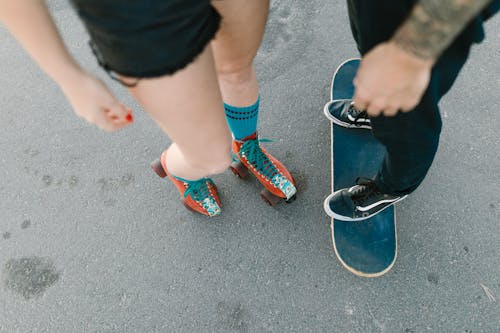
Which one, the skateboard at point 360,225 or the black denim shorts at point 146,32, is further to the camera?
the skateboard at point 360,225

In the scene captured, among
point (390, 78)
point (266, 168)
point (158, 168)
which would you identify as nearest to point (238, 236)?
point (266, 168)

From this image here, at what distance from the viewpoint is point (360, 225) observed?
4.79 feet

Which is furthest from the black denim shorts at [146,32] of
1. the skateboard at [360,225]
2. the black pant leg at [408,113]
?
the skateboard at [360,225]

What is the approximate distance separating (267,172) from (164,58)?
Result: 0.95 metres

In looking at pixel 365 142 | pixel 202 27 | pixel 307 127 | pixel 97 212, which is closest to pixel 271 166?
pixel 307 127

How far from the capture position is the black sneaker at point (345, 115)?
1.61 metres

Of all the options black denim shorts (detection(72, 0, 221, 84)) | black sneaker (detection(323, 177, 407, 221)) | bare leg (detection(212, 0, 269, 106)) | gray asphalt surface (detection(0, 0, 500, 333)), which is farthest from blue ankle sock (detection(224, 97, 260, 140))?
black denim shorts (detection(72, 0, 221, 84))

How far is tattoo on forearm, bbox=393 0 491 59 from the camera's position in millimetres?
479

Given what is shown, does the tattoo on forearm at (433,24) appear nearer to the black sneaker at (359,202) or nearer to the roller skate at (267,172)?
the black sneaker at (359,202)

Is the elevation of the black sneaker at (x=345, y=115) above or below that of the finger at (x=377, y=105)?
below

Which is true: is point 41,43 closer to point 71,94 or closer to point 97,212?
point 71,94

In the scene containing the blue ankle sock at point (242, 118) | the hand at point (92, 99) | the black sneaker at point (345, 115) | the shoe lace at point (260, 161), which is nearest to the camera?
the hand at point (92, 99)

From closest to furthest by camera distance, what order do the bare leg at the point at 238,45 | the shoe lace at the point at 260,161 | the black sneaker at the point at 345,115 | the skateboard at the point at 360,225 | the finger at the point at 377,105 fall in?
the finger at the point at 377,105 < the bare leg at the point at 238,45 < the skateboard at the point at 360,225 < the shoe lace at the point at 260,161 < the black sneaker at the point at 345,115

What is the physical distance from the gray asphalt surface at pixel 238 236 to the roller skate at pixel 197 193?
0.20ft
